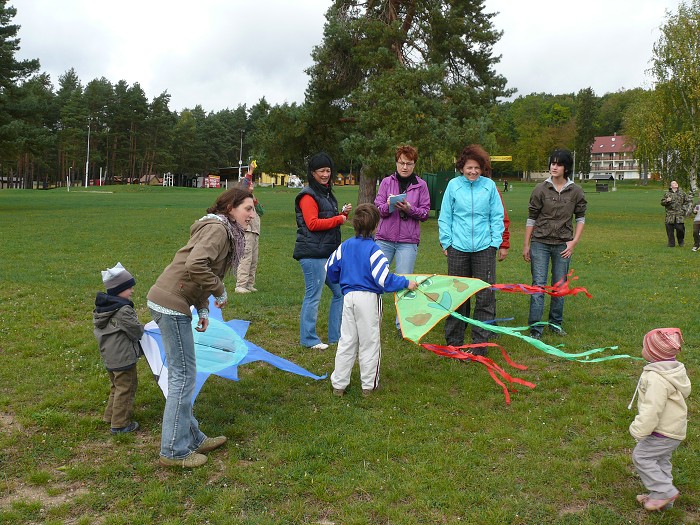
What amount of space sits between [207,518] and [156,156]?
90.8 meters

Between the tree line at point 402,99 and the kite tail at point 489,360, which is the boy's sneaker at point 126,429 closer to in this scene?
the kite tail at point 489,360

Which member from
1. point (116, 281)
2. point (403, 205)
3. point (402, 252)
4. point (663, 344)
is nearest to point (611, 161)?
point (402, 252)

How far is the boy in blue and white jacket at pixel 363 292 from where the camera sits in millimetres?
5316

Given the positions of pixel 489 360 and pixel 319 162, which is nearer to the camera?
pixel 489 360

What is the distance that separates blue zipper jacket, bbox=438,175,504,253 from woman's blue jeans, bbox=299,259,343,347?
1529mm

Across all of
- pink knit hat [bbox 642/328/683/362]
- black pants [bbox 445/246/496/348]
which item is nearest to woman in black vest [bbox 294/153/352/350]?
black pants [bbox 445/246/496/348]

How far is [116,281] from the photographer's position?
4.75 metres

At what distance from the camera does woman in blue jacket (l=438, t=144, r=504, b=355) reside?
655 cm

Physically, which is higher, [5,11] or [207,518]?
[5,11]

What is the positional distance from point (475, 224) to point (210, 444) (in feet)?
12.1

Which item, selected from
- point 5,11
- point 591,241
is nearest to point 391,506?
point 591,241

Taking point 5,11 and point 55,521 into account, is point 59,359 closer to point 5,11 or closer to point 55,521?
point 55,521

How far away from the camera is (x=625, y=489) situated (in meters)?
3.92

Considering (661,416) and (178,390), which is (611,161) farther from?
(178,390)
